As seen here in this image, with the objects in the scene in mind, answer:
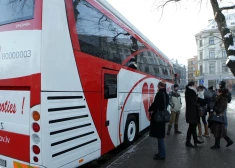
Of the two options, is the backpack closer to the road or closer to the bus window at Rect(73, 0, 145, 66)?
the road

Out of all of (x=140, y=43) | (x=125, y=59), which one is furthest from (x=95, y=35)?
(x=140, y=43)

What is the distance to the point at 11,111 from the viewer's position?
352cm

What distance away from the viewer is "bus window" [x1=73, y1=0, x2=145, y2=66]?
407 cm

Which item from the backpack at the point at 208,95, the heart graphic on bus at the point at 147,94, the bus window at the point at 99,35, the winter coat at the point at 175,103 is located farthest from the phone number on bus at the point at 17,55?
the backpack at the point at 208,95

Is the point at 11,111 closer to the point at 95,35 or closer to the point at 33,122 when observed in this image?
the point at 33,122

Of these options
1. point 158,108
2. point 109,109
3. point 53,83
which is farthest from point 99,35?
point 158,108

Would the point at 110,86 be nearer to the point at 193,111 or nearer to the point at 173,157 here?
the point at 173,157

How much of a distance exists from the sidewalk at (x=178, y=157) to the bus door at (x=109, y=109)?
578 millimetres

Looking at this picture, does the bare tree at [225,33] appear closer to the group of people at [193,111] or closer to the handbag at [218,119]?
the group of people at [193,111]

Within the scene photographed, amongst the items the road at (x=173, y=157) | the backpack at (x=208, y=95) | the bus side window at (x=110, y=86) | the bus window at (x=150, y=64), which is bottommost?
the road at (x=173, y=157)

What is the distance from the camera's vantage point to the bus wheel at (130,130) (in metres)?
6.11

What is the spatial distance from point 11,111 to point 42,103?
769mm

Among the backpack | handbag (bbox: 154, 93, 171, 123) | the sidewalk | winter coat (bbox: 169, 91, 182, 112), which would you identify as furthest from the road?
the backpack

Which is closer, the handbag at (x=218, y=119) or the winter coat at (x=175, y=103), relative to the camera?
Answer: the handbag at (x=218, y=119)
